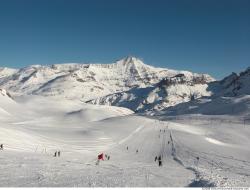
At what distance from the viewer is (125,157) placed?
6756 centimetres

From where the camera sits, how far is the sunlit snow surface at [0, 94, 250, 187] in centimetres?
3005

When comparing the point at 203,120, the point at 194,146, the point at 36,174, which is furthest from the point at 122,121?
the point at 36,174

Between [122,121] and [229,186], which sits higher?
[122,121]

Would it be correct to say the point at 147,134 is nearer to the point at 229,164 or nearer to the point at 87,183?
the point at 229,164

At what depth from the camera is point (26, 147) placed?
64.7 meters

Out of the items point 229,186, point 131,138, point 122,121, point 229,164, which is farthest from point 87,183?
point 122,121

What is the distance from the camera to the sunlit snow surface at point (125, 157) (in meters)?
30.0

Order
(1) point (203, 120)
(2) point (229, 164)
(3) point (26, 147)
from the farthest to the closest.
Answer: (1) point (203, 120)
(3) point (26, 147)
(2) point (229, 164)

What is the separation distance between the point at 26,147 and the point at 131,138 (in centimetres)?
4342

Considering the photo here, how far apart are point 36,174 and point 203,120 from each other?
14635 centimetres

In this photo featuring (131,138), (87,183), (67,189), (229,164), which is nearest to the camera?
(67,189)

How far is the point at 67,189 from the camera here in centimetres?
2531

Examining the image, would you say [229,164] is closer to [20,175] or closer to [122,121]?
[20,175]

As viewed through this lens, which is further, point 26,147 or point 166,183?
point 26,147
